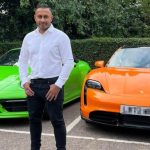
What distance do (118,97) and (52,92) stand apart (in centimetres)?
169

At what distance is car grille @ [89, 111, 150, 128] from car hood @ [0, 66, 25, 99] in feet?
3.98

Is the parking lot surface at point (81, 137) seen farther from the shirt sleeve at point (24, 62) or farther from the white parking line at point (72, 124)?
the shirt sleeve at point (24, 62)

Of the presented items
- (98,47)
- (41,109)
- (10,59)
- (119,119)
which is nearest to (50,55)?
(41,109)

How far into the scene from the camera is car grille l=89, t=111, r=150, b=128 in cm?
532

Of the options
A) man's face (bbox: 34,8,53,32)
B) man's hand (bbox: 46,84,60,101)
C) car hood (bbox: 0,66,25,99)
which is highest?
man's face (bbox: 34,8,53,32)

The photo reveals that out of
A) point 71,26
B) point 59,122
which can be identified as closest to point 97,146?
point 59,122

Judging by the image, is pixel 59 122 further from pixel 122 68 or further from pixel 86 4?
pixel 86 4

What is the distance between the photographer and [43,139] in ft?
17.7

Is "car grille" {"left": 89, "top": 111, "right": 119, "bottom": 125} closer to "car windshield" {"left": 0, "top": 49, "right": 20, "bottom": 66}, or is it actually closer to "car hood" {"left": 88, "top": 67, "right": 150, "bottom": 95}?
"car hood" {"left": 88, "top": 67, "right": 150, "bottom": 95}

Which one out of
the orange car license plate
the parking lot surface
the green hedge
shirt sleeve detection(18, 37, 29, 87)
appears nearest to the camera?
shirt sleeve detection(18, 37, 29, 87)

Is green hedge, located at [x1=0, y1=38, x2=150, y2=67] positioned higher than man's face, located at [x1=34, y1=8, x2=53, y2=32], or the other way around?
man's face, located at [x1=34, y1=8, x2=53, y2=32]

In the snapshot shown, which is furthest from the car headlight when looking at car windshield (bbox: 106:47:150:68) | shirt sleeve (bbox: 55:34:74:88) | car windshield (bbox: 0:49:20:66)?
car windshield (bbox: 0:49:20:66)

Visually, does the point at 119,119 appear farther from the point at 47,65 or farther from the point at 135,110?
the point at 47,65

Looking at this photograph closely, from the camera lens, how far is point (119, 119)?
5.44 m
